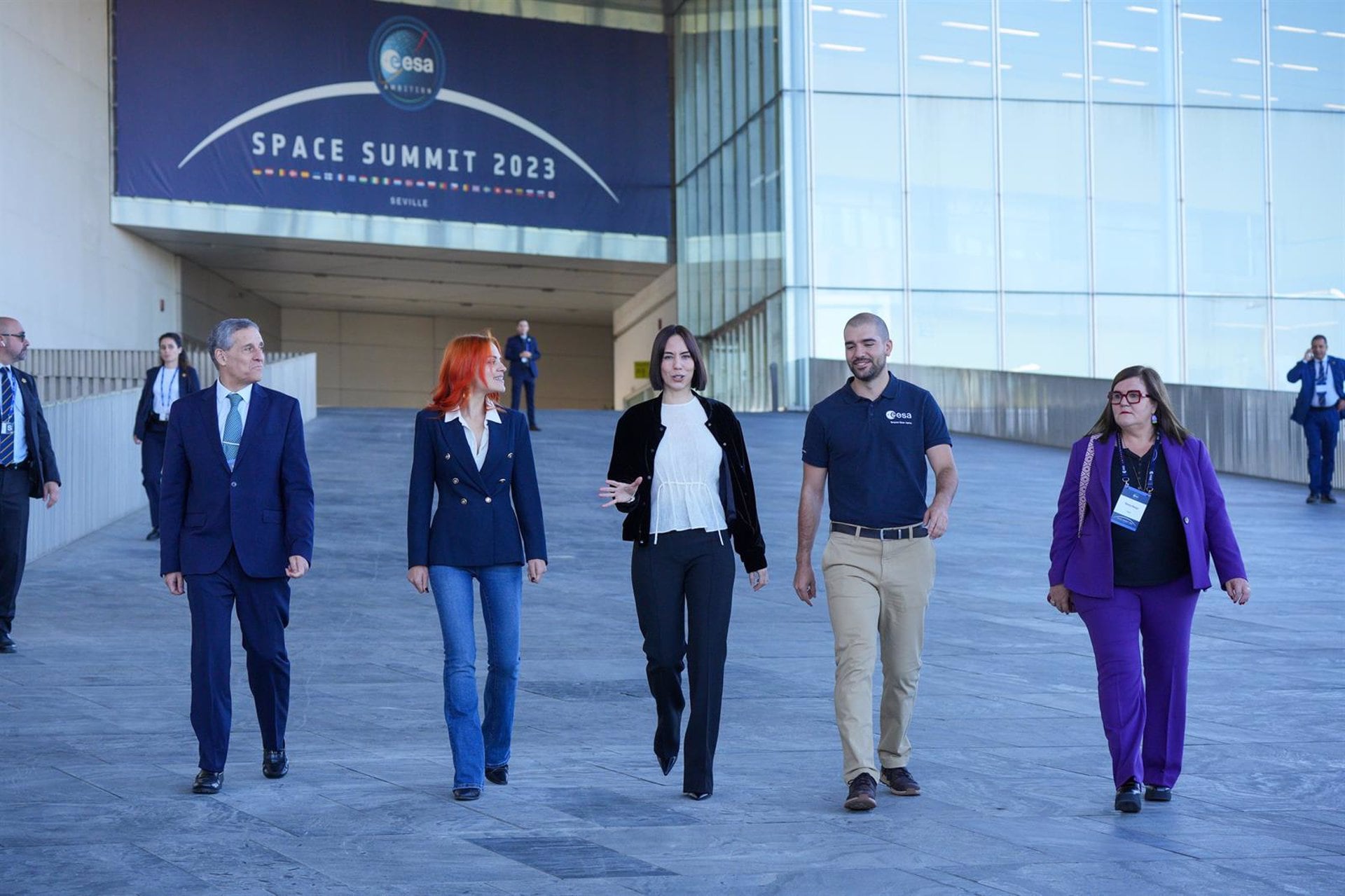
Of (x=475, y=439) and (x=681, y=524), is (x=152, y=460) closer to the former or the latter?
(x=475, y=439)

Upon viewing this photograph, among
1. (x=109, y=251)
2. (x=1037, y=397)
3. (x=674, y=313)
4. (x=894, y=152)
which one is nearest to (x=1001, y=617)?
(x=1037, y=397)

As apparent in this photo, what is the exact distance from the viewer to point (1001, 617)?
9.84 meters

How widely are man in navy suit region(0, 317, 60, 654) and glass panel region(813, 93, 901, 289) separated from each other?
25.2 m

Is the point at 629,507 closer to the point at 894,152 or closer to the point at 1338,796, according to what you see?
the point at 1338,796

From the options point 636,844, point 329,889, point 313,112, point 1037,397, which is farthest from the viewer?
point 313,112

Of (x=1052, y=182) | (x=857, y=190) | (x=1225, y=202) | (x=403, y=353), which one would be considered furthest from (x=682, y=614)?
(x=403, y=353)

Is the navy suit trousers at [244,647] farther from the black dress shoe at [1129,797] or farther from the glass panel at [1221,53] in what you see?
the glass panel at [1221,53]

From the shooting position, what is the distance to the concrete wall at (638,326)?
3966 centimetres

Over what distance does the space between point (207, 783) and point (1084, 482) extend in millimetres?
3236

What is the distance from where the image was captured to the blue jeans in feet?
17.4

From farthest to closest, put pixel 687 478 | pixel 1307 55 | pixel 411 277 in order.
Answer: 1. pixel 411 277
2. pixel 1307 55
3. pixel 687 478

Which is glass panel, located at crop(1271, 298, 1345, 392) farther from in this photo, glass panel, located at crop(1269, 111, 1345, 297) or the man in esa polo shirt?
the man in esa polo shirt

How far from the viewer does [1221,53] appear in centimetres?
3369

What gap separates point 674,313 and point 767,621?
29.8 metres
